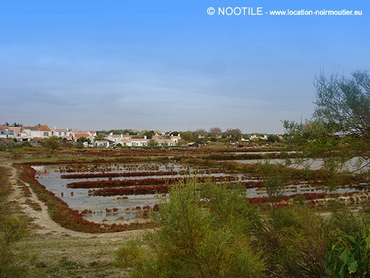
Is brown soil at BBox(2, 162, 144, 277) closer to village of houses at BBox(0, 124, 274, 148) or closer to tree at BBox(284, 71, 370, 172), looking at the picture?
tree at BBox(284, 71, 370, 172)

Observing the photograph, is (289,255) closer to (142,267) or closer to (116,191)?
(142,267)

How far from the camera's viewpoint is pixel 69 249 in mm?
11172

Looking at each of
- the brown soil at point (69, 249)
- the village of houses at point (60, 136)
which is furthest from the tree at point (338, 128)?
the village of houses at point (60, 136)

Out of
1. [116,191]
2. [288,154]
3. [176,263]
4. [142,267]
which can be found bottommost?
[116,191]

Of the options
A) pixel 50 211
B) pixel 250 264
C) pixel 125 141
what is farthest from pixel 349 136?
pixel 125 141

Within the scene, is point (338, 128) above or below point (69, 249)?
above

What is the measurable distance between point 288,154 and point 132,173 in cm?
3556

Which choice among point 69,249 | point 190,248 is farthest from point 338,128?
point 69,249

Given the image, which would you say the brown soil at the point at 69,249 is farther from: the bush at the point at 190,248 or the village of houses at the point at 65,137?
the village of houses at the point at 65,137

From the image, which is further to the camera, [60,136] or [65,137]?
[65,137]

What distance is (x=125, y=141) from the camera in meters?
119

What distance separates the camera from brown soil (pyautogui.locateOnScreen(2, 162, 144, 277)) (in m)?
8.86

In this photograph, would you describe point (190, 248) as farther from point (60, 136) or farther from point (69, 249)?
point (60, 136)

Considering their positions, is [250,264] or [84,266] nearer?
[250,264]
